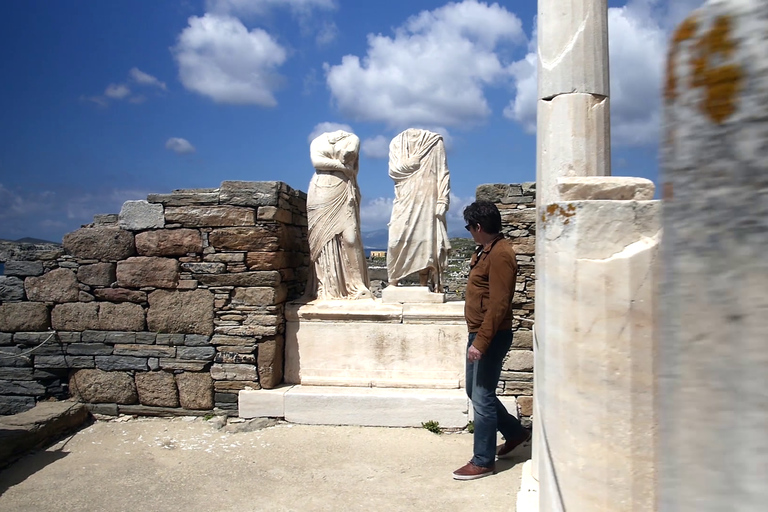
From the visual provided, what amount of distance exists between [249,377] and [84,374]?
1.71 m

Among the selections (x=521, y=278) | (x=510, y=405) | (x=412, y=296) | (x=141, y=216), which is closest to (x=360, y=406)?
(x=412, y=296)

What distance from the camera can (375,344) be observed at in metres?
5.80

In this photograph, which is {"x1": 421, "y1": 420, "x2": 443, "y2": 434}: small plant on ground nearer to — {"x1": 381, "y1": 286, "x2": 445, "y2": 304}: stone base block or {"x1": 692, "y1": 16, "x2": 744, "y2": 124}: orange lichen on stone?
{"x1": 381, "y1": 286, "x2": 445, "y2": 304}: stone base block

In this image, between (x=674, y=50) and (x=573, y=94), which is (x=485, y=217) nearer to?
(x=573, y=94)

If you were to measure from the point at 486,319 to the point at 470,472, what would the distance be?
1.29m

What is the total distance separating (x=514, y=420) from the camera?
4680 mm

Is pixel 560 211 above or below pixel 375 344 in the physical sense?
above

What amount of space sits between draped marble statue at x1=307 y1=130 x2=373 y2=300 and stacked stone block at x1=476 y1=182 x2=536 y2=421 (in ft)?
4.83

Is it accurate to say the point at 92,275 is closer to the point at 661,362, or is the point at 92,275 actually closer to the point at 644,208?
the point at 644,208

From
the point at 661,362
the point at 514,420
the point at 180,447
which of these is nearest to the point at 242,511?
the point at 180,447

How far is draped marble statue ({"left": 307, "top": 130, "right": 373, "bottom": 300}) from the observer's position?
6.07m

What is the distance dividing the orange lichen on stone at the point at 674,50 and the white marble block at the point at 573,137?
3.05 meters

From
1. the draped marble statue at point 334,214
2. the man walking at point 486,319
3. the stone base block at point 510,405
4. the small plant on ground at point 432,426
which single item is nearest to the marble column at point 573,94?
the man walking at point 486,319

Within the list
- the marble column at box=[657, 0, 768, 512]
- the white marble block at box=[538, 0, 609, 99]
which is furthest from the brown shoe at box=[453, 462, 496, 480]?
the marble column at box=[657, 0, 768, 512]
